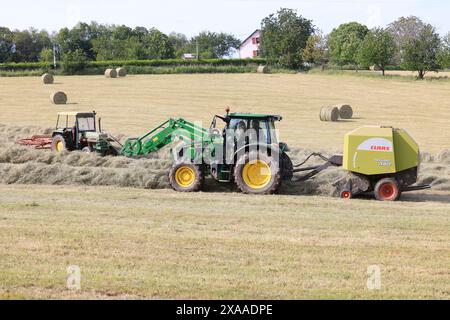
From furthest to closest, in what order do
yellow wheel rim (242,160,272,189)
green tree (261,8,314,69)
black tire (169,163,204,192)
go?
green tree (261,8,314,69), black tire (169,163,204,192), yellow wheel rim (242,160,272,189)

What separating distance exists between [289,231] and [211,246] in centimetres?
171

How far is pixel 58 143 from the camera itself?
63.1 ft

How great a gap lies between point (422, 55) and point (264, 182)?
163 feet

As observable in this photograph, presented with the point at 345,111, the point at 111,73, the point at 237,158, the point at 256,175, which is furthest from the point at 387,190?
the point at 111,73

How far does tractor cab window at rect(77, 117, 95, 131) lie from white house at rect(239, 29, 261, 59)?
115489 mm

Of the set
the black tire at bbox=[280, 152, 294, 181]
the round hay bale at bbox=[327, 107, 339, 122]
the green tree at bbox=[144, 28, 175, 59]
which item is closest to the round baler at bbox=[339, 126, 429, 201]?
the black tire at bbox=[280, 152, 294, 181]

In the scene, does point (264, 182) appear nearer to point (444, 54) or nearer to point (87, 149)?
point (87, 149)

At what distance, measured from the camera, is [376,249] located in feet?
32.7

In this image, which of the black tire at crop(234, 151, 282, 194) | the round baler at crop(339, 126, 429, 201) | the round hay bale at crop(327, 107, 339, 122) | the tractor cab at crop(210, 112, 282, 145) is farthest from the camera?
the round hay bale at crop(327, 107, 339, 122)

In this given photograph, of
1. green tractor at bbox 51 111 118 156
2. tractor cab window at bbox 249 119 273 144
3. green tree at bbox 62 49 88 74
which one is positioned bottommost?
green tractor at bbox 51 111 118 156

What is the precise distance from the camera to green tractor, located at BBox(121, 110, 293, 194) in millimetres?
14766

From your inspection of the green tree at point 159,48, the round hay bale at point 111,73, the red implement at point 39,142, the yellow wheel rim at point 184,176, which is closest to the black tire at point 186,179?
the yellow wheel rim at point 184,176

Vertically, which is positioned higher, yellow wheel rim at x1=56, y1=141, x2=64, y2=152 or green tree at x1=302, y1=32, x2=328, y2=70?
green tree at x1=302, y1=32, x2=328, y2=70

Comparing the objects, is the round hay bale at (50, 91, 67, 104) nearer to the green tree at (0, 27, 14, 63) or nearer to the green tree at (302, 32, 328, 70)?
the green tree at (302, 32, 328, 70)
